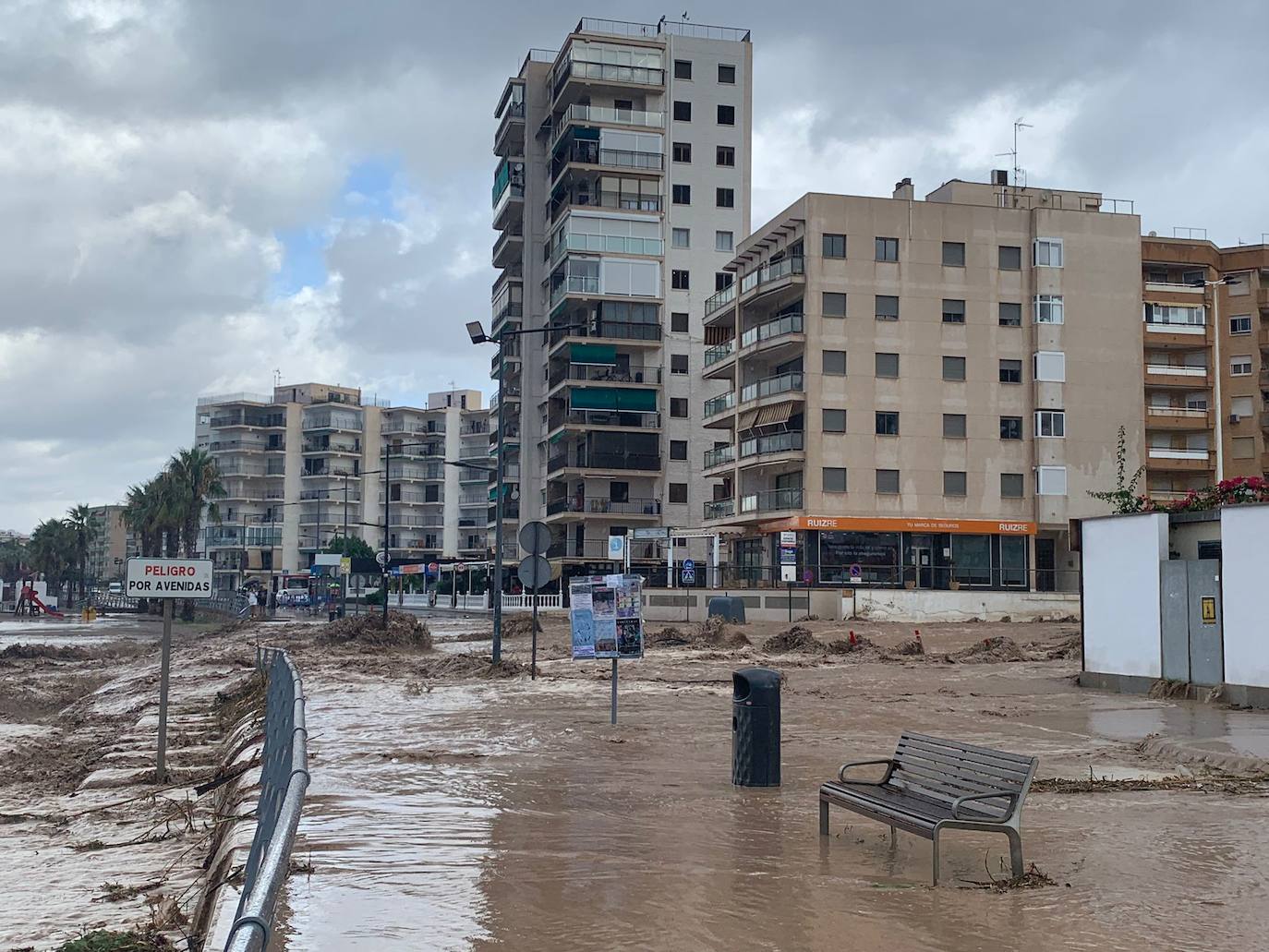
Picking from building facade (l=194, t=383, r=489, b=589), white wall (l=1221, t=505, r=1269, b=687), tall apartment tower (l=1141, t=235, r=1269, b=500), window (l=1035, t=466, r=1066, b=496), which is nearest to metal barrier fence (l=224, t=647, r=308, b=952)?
white wall (l=1221, t=505, r=1269, b=687)

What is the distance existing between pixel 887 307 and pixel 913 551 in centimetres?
1191

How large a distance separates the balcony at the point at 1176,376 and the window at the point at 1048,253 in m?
8.42

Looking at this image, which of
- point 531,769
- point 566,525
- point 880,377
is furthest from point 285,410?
point 531,769

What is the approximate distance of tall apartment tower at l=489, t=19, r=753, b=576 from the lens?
255 ft

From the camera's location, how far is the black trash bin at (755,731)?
11414 millimetres

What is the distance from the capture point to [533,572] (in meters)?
21.6

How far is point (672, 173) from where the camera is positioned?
8088 centimetres

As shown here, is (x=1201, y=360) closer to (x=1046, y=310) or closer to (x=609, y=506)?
(x=1046, y=310)

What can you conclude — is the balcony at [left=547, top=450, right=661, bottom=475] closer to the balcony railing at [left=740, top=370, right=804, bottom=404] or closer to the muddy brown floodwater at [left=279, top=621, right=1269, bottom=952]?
the balcony railing at [left=740, top=370, right=804, bottom=404]

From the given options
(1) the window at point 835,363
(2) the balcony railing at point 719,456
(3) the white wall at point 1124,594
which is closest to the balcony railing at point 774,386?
(1) the window at point 835,363

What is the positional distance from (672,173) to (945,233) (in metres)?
23.2

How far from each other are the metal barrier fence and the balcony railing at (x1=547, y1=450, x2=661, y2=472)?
213 ft

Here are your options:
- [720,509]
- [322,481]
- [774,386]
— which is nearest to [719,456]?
[720,509]

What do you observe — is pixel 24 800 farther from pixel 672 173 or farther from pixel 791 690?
pixel 672 173
